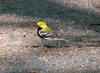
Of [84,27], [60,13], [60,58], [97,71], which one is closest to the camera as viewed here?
[97,71]

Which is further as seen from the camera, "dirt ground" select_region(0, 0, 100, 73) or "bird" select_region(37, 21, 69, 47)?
"bird" select_region(37, 21, 69, 47)

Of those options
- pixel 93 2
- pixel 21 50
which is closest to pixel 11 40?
pixel 21 50

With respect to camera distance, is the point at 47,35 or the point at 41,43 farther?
the point at 41,43

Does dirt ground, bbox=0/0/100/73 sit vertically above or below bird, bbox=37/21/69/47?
below

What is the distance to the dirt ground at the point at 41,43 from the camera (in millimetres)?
6840

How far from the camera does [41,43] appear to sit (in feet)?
25.3

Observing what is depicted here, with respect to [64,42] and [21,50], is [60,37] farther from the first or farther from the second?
[21,50]

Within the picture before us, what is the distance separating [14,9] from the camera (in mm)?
9953

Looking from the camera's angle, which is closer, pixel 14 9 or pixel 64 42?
pixel 64 42

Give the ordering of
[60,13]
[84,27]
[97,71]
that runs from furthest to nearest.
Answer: [60,13]
[84,27]
[97,71]

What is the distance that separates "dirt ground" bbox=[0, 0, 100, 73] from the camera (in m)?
6.84

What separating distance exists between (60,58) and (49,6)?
3194mm

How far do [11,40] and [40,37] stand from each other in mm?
730

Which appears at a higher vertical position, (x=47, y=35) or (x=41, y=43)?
(x=47, y=35)
